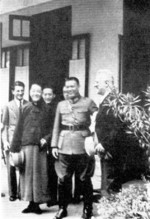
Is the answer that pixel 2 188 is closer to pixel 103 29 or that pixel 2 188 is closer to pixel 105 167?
pixel 105 167

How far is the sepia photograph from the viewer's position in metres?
3.56

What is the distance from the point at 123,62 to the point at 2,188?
56.1 inches

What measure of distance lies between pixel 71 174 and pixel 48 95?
2.04 ft

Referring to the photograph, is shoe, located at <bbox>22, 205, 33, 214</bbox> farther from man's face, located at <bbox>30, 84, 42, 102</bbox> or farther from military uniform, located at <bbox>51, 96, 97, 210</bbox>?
man's face, located at <bbox>30, 84, 42, 102</bbox>

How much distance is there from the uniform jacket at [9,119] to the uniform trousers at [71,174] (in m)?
0.49

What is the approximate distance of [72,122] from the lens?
3.82m

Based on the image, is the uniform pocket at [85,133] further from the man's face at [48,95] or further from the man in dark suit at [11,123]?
the man in dark suit at [11,123]

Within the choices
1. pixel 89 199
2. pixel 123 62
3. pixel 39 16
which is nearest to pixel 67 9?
pixel 39 16

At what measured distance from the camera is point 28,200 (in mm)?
4047

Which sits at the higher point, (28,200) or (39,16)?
(39,16)

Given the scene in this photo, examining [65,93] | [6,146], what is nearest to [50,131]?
[65,93]

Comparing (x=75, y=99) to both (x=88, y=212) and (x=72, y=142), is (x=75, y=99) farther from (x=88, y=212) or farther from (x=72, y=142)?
(x=88, y=212)

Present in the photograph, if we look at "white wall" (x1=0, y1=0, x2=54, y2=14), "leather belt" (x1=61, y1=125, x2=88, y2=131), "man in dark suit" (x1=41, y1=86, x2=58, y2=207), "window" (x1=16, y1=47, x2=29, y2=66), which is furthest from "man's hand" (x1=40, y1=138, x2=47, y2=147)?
"white wall" (x1=0, y1=0, x2=54, y2=14)

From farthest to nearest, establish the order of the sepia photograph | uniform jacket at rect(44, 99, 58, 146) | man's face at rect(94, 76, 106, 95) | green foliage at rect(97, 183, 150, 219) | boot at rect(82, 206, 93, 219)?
uniform jacket at rect(44, 99, 58, 146) → boot at rect(82, 206, 93, 219) → man's face at rect(94, 76, 106, 95) → the sepia photograph → green foliage at rect(97, 183, 150, 219)
